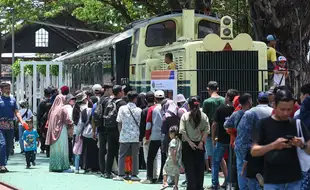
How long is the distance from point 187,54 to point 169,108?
3524 millimetres

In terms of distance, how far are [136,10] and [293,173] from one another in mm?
28114

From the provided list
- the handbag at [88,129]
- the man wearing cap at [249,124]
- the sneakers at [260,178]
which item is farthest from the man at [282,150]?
the handbag at [88,129]

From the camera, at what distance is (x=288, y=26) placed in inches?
914

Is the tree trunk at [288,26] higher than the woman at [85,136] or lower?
higher

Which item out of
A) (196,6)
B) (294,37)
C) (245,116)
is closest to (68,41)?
(196,6)

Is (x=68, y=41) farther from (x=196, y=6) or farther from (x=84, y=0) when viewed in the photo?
(x=196, y=6)

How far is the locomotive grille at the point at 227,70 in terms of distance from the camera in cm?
1856

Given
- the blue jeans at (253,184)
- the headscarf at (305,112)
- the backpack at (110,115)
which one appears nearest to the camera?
the headscarf at (305,112)

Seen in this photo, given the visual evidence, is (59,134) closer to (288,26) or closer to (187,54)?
(187,54)

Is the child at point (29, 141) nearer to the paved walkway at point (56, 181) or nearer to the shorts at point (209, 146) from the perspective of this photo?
the paved walkway at point (56, 181)

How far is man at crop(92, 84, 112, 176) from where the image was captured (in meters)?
16.8

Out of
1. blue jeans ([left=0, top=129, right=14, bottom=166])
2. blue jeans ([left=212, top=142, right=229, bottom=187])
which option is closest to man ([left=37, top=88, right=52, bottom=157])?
blue jeans ([left=0, top=129, right=14, bottom=166])

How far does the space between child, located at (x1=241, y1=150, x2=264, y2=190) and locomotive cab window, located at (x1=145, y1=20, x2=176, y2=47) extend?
11.0 metres

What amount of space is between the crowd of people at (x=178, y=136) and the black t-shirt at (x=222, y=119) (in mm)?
17
